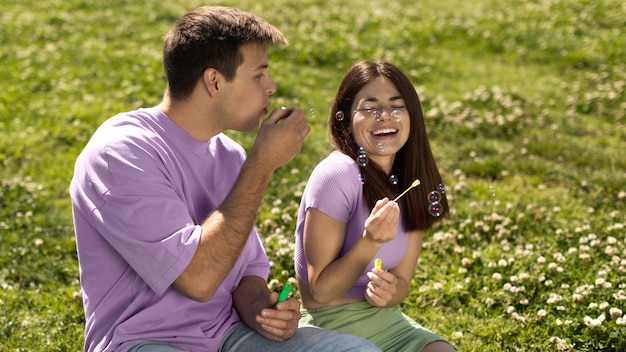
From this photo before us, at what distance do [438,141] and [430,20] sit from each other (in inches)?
196

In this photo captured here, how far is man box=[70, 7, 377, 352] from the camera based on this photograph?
3.18 metres


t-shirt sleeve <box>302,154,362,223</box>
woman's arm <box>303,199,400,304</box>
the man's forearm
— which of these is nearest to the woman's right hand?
woman's arm <box>303,199,400,304</box>

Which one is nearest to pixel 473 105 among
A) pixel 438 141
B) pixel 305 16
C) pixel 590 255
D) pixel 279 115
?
pixel 438 141

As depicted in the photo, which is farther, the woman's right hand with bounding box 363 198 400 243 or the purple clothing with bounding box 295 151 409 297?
the purple clothing with bounding box 295 151 409 297

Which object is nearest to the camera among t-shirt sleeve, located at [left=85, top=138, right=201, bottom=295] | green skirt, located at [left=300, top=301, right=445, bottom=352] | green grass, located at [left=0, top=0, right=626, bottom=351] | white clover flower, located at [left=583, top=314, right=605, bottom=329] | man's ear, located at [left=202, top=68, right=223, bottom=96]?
t-shirt sleeve, located at [left=85, top=138, right=201, bottom=295]

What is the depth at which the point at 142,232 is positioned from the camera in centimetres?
315

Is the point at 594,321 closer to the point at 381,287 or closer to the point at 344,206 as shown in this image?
the point at 381,287

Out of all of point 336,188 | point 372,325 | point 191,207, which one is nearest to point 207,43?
point 191,207

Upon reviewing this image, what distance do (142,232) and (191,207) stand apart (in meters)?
0.42

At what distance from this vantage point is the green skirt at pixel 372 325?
3.92m

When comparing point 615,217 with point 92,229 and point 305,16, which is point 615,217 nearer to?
point 92,229

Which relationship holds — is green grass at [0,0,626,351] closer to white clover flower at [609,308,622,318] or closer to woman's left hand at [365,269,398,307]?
white clover flower at [609,308,622,318]

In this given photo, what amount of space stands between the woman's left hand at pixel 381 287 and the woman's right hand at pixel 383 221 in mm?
185

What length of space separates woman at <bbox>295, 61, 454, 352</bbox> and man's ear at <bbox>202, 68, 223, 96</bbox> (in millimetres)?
640
